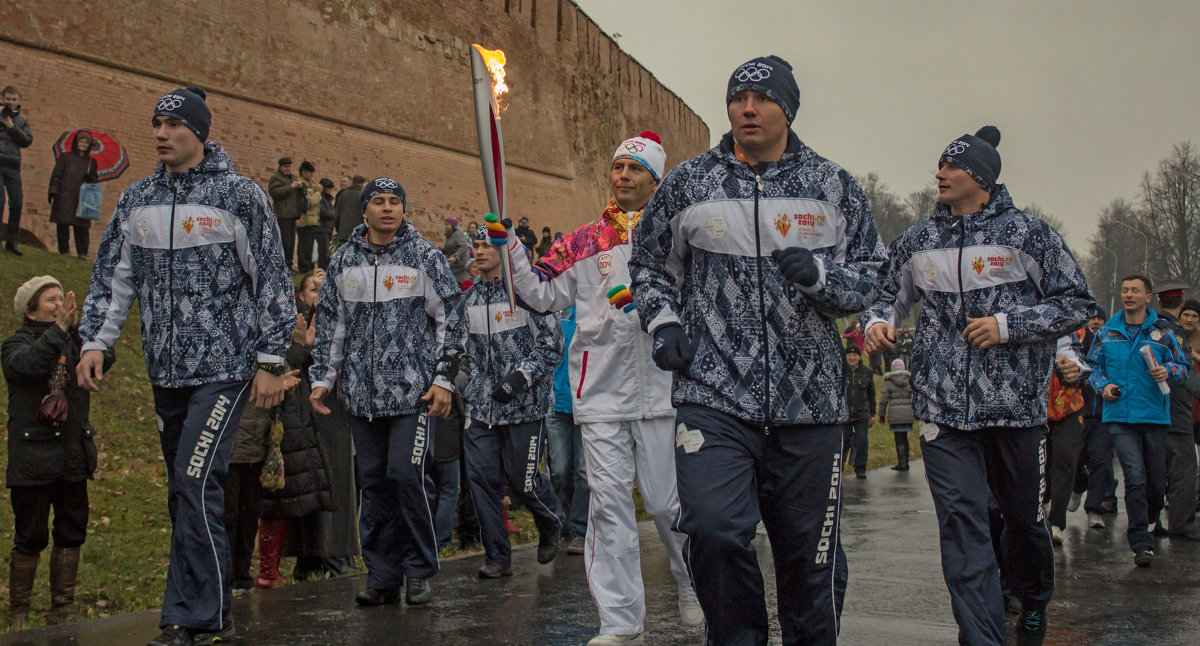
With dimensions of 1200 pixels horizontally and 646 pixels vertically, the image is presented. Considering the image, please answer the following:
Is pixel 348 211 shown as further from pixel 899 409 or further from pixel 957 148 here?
pixel 957 148

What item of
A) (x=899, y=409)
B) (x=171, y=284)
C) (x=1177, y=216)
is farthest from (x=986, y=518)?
(x=1177, y=216)

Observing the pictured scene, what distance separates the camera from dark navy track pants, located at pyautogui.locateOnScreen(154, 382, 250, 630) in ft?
16.1

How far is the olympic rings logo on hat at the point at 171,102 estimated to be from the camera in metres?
5.14

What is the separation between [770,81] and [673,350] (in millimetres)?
1046

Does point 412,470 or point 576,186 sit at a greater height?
point 576,186

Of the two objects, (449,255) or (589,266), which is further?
(449,255)

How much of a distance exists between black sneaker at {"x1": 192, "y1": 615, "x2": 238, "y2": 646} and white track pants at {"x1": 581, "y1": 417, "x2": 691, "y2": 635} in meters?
1.67

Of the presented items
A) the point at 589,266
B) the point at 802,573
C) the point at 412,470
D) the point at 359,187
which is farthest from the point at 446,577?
the point at 359,187

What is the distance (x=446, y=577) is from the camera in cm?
739

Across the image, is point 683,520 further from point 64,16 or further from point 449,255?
point 64,16

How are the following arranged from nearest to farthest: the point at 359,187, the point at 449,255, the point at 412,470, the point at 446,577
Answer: the point at 412,470
the point at 446,577
the point at 449,255
the point at 359,187

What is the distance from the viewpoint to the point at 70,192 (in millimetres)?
17047

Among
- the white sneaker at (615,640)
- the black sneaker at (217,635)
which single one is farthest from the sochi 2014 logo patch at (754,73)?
the black sneaker at (217,635)

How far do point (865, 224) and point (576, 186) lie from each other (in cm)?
3707
